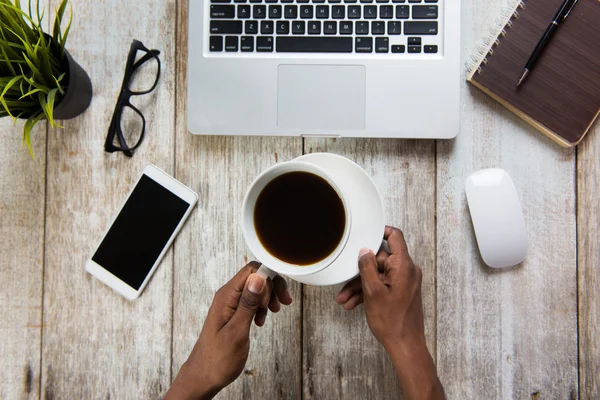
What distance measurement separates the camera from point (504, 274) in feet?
2.20

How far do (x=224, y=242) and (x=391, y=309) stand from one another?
0.27 meters

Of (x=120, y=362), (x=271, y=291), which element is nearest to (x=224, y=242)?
(x=271, y=291)

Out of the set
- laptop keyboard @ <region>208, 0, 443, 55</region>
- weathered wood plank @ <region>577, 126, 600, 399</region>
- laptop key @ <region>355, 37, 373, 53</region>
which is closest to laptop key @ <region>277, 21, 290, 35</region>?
laptop keyboard @ <region>208, 0, 443, 55</region>

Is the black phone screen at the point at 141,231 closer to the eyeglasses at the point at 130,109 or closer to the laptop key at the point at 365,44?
the eyeglasses at the point at 130,109

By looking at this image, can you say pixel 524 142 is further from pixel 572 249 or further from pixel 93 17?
pixel 93 17

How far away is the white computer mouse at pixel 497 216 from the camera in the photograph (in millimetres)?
631

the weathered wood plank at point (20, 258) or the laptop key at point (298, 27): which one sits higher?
the laptop key at point (298, 27)

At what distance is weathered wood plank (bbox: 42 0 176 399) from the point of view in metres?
0.69

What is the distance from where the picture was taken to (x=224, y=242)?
0.68m

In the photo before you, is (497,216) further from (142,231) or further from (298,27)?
(142,231)

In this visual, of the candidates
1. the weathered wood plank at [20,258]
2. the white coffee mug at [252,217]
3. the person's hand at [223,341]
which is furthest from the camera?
the weathered wood plank at [20,258]

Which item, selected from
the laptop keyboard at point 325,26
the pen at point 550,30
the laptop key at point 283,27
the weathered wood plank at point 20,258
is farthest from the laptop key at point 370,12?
the weathered wood plank at point 20,258

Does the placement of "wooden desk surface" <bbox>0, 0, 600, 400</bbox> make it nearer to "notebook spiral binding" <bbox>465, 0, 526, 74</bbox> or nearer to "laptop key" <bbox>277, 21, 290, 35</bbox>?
"notebook spiral binding" <bbox>465, 0, 526, 74</bbox>

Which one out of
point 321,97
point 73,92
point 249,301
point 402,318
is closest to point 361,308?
point 402,318
